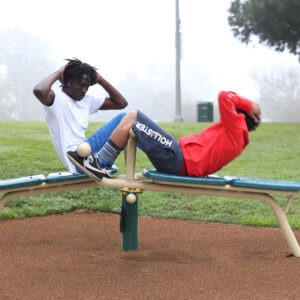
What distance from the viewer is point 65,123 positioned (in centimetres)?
463

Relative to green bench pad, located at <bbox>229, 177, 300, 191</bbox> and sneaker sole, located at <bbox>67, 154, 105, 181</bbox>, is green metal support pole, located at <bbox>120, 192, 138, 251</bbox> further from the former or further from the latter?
→ green bench pad, located at <bbox>229, 177, 300, 191</bbox>

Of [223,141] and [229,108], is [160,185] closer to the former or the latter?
[223,141]

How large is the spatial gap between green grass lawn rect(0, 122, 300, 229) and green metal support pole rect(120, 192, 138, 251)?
5.74ft

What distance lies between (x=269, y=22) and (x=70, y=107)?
53.5ft

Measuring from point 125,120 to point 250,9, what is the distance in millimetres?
16737

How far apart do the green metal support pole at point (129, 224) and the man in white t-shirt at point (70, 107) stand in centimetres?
46

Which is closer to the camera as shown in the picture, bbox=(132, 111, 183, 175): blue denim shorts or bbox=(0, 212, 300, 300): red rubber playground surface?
bbox=(0, 212, 300, 300): red rubber playground surface

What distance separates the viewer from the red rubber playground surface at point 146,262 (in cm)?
358

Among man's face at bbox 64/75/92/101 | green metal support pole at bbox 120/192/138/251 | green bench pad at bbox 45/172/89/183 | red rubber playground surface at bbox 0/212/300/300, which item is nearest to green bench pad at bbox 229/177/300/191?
red rubber playground surface at bbox 0/212/300/300

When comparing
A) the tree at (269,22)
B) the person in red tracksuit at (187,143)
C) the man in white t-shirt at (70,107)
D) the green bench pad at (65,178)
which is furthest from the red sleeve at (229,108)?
the tree at (269,22)

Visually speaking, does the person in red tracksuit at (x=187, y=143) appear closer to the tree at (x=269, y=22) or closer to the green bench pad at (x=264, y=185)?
the green bench pad at (x=264, y=185)

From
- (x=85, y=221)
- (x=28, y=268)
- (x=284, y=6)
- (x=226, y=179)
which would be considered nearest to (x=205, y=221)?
(x=85, y=221)

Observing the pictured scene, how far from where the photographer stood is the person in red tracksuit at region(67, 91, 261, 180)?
4125 millimetres

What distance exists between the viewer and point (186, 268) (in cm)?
411
